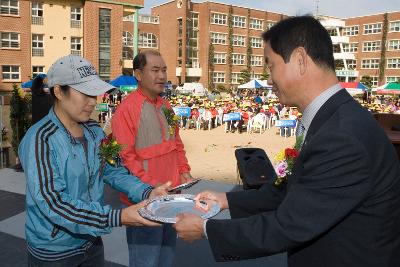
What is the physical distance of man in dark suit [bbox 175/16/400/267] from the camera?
159cm

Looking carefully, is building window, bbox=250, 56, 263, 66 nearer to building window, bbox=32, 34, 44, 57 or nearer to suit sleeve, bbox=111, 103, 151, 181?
building window, bbox=32, 34, 44, 57

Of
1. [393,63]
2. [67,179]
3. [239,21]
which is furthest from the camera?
[239,21]

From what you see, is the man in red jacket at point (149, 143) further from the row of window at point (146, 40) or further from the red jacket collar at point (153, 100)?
the row of window at point (146, 40)

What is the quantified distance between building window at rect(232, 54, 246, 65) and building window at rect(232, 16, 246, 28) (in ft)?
16.1

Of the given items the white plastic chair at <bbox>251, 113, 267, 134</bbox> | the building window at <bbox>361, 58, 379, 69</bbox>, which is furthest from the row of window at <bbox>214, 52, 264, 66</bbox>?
the white plastic chair at <bbox>251, 113, 267, 134</bbox>

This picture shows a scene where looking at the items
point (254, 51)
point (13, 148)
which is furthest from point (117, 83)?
point (254, 51)

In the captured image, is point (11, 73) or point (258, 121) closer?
point (258, 121)

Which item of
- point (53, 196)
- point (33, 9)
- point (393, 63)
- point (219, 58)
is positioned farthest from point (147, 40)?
point (53, 196)

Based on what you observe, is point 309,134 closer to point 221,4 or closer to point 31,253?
point 31,253

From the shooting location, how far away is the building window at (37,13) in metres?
38.7

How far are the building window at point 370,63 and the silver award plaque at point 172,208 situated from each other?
7147 cm

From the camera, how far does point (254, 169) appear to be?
6.16 m

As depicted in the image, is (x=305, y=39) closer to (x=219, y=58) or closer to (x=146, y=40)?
(x=146, y=40)

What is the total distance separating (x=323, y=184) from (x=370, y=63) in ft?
240
